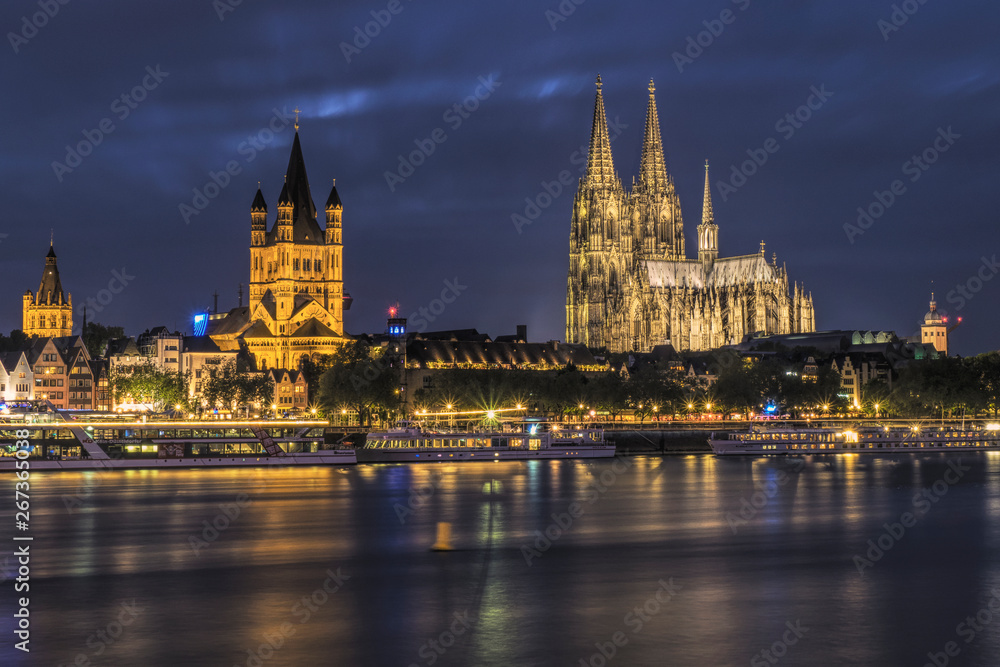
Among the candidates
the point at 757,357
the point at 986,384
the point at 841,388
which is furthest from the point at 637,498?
the point at 757,357

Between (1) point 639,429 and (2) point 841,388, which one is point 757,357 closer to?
(2) point 841,388

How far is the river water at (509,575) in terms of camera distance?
3052 cm

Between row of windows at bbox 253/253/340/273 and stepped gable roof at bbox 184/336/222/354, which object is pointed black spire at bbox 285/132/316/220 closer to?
row of windows at bbox 253/253/340/273

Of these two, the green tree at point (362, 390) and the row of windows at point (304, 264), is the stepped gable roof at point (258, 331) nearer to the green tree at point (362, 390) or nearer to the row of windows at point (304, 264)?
the row of windows at point (304, 264)

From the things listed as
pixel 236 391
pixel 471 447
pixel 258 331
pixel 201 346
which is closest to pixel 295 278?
pixel 258 331

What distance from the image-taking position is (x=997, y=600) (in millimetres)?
37156

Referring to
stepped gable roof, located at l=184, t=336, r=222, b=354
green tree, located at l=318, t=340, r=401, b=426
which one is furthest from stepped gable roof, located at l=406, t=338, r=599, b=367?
stepped gable roof, located at l=184, t=336, r=222, b=354

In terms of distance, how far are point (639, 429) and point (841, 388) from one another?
166 ft

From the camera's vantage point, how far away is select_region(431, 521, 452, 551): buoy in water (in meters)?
47.9

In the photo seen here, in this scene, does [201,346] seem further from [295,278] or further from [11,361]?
[11,361]

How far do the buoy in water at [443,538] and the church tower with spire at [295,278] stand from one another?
409 ft

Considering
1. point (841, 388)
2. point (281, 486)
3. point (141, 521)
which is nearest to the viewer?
point (141, 521)

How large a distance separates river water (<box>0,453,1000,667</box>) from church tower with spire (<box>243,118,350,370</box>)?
103 meters

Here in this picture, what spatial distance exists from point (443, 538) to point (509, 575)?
9.37 metres
